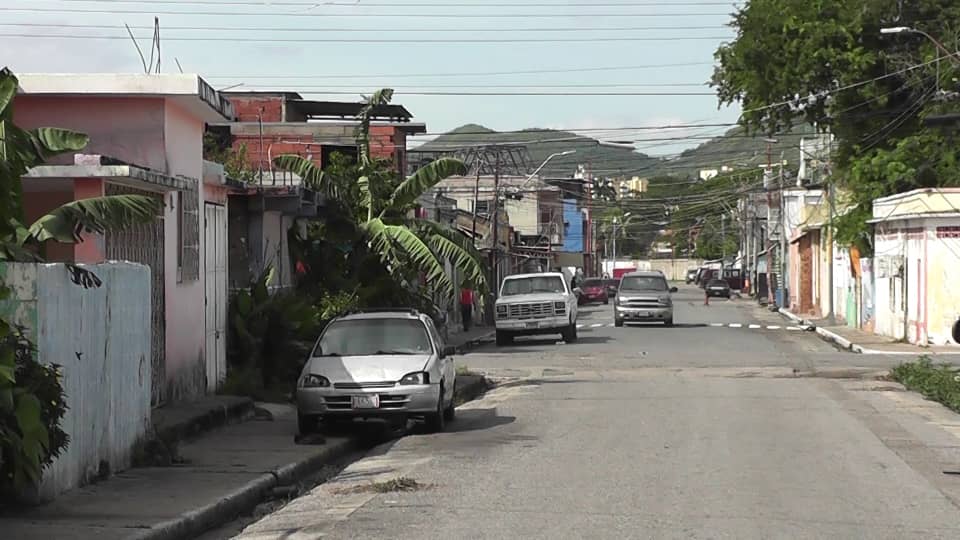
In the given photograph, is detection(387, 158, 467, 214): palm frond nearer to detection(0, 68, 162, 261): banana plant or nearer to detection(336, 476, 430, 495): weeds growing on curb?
detection(336, 476, 430, 495): weeds growing on curb

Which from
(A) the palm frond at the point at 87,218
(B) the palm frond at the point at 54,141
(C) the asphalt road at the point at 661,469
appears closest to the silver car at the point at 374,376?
(C) the asphalt road at the point at 661,469

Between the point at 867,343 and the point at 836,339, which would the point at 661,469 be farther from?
the point at 836,339

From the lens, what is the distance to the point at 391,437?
61.2 feet

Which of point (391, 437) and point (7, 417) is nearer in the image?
point (7, 417)

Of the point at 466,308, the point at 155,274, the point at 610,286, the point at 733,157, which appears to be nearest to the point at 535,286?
the point at 466,308

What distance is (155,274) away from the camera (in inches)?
720

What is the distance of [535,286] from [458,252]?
15898 mm

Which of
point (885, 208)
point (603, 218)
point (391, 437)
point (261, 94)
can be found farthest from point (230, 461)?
point (603, 218)

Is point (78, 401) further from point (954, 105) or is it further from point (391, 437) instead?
point (954, 105)

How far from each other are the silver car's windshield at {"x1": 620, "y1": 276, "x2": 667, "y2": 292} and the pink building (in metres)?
32.5

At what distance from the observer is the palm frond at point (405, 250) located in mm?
26281

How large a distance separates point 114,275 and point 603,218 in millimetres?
144293

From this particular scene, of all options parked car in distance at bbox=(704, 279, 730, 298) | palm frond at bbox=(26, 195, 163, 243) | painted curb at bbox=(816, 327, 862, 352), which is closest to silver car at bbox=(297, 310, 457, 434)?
palm frond at bbox=(26, 195, 163, 243)

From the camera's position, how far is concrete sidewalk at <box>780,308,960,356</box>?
119ft
